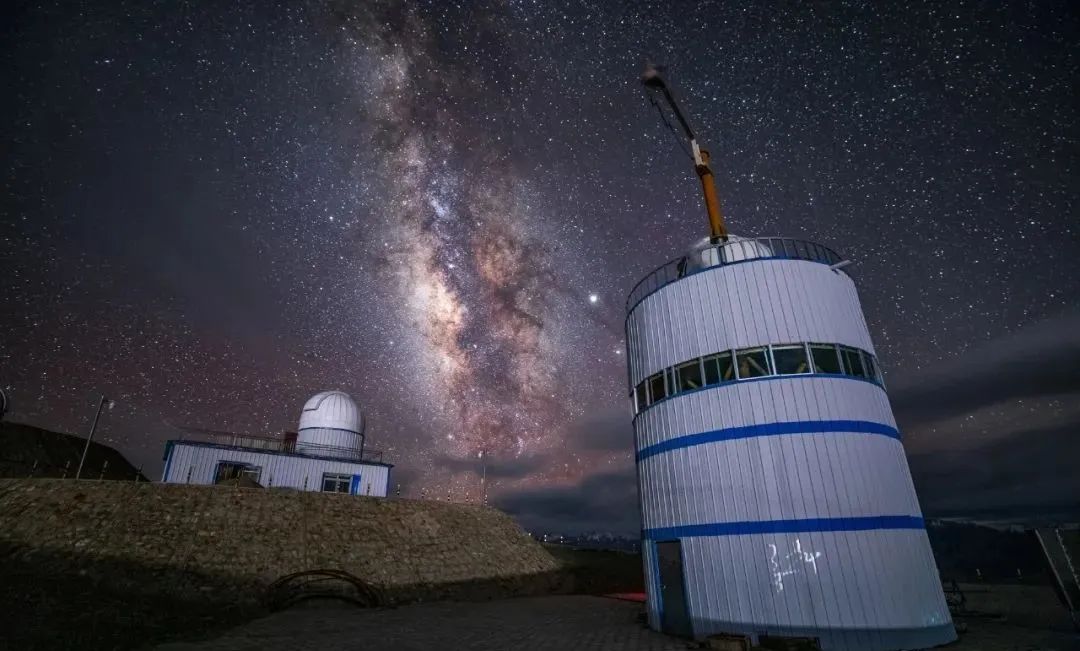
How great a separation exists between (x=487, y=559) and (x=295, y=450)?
17178 millimetres

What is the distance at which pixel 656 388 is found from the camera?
47.2 ft

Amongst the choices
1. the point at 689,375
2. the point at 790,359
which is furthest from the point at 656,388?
the point at 790,359

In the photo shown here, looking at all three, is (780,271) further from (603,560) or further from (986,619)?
(603,560)

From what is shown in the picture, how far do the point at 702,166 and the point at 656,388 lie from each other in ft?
40.3

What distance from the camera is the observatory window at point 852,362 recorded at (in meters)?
12.5

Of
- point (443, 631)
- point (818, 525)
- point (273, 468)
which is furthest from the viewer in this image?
point (273, 468)

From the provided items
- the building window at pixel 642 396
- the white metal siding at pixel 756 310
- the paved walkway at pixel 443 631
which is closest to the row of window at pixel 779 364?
the white metal siding at pixel 756 310

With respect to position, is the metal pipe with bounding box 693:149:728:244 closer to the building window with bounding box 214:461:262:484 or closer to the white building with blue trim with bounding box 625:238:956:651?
the white building with blue trim with bounding box 625:238:956:651

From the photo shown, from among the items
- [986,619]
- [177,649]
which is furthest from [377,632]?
[986,619]

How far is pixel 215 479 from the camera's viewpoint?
90.8 feet

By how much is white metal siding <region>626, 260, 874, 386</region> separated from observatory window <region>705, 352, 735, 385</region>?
24 centimetres

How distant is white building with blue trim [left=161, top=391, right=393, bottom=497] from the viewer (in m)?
27.5

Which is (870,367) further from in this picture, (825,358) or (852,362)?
(825,358)

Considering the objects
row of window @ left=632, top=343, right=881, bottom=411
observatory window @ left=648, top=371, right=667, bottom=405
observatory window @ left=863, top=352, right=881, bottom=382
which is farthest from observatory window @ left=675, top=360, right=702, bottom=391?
observatory window @ left=863, top=352, right=881, bottom=382
